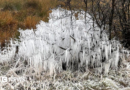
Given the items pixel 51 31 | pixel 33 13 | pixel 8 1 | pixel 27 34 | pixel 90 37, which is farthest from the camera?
pixel 8 1

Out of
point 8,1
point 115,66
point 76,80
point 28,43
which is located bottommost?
point 76,80

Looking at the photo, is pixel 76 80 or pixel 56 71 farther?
pixel 56 71

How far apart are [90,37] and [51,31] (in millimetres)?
841

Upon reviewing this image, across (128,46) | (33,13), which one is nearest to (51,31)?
(128,46)

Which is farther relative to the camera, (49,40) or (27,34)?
(27,34)

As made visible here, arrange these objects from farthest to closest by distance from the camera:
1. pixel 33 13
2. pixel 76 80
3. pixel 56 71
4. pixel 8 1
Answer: pixel 8 1 → pixel 33 13 → pixel 56 71 → pixel 76 80

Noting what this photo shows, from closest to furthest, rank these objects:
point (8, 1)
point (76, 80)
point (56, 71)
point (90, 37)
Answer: point (76, 80)
point (56, 71)
point (90, 37)
point (8, 1)

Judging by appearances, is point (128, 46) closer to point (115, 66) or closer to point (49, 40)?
point (115, 66)

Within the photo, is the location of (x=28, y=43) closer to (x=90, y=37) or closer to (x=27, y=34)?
(x=27, y=34)

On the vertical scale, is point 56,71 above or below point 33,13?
below

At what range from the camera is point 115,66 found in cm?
275

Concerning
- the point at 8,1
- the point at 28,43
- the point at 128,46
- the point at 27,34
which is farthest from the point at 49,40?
the point at 8,1

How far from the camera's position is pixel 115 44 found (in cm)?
298

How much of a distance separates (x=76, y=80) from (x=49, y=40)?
1.02 meters
